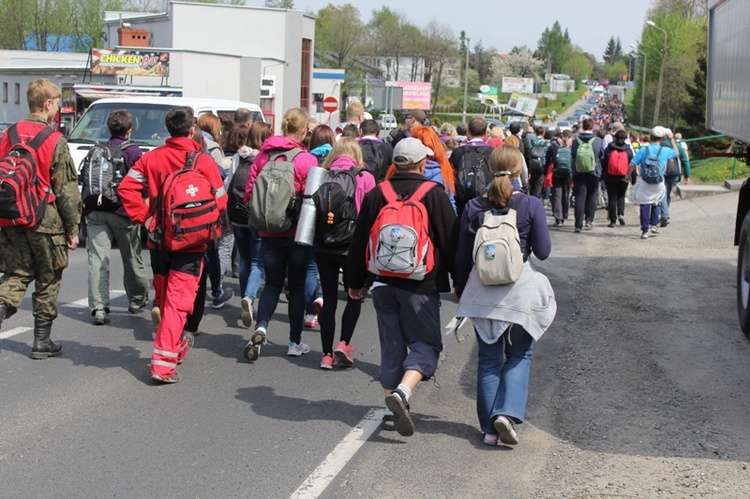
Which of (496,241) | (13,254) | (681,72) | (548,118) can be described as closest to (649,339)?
(496,241)

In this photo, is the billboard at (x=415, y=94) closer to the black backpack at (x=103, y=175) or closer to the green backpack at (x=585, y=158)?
the green backpack at (x=585, y=158)

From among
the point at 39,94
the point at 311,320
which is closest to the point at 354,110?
the point at 311,320

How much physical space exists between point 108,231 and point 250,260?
4.34 feet

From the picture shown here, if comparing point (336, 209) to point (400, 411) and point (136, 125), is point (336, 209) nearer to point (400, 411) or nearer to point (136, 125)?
point (400, 411)

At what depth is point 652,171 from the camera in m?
15.5

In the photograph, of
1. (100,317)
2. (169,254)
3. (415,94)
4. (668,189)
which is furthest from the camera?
(415,94)

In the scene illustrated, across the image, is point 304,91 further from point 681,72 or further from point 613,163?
point 613,163

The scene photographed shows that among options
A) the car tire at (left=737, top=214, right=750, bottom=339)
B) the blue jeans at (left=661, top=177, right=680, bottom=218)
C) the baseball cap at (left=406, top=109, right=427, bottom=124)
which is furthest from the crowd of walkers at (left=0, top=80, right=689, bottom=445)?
the blue jeans at (left=661, top=177, right=680, bottom=218)

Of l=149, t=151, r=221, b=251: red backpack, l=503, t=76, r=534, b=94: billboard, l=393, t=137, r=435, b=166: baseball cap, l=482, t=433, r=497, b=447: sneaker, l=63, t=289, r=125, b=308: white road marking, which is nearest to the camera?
l=482, t=433, r=497, b=447: sneaker

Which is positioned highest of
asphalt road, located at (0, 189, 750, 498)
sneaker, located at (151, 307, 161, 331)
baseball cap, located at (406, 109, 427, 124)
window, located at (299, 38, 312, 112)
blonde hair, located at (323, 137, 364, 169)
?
window, located at (299, 38, 312, 112)

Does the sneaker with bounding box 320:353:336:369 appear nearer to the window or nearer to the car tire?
the car tire

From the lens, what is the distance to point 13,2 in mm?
78688

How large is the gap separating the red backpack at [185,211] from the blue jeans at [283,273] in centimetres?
71

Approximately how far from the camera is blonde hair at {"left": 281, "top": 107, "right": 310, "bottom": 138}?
291 inches
